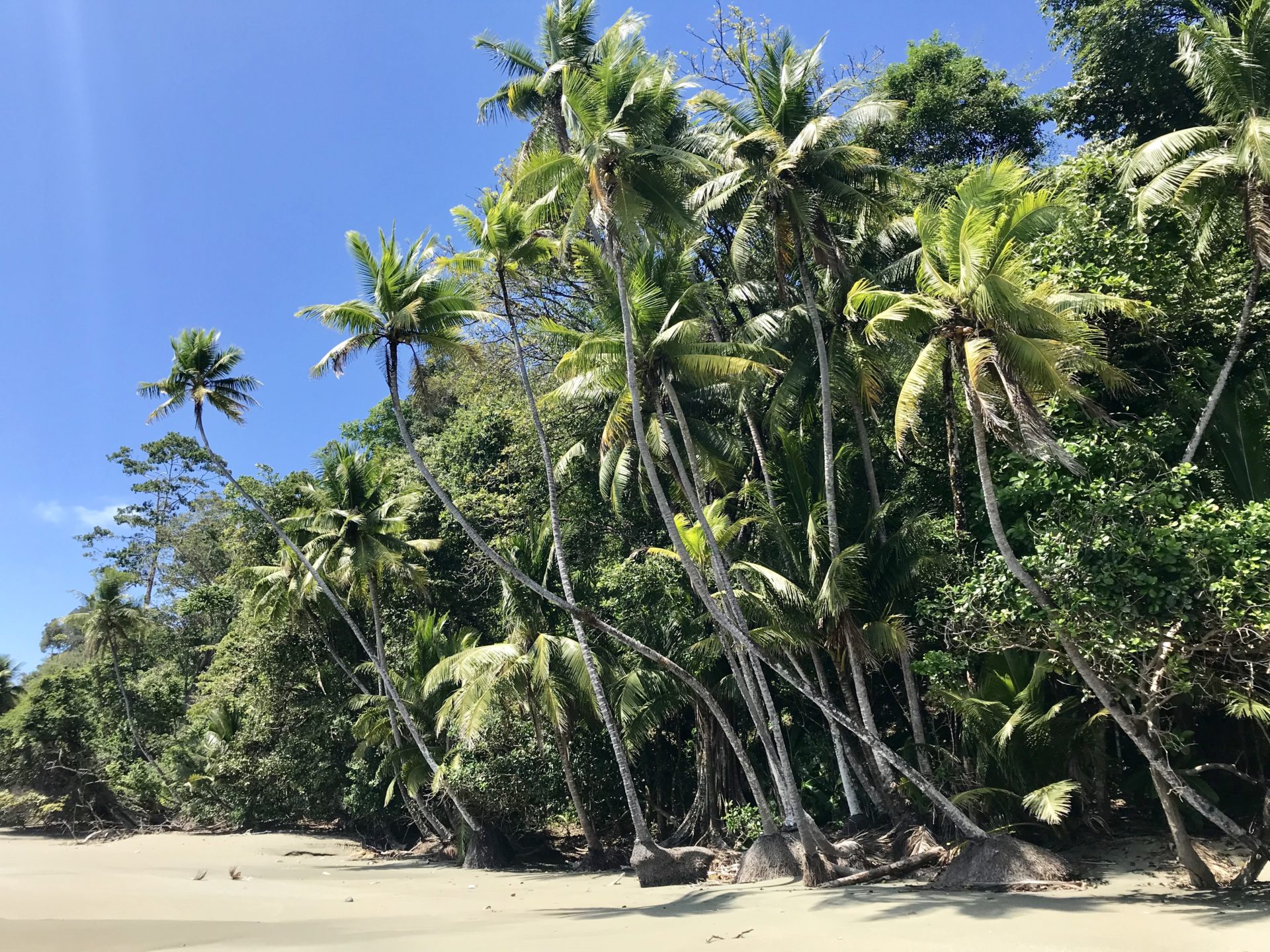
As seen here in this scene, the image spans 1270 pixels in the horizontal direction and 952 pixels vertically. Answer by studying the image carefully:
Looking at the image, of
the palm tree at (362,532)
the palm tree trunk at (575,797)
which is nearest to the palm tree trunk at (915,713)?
the palm tree trunk at (575,797)

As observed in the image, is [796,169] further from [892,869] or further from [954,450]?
[892,869]

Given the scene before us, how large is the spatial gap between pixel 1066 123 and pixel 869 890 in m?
18.3

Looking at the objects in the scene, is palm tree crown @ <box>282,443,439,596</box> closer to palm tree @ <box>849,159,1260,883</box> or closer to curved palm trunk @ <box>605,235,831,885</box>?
curved palm trunk @ <box>605,235,831,885</box>

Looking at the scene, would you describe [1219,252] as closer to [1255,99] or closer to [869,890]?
[1255,99]

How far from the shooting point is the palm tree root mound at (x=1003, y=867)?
10.4 metres

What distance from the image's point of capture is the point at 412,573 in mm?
20406

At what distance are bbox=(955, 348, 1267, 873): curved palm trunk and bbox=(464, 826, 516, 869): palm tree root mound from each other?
13.4 metres

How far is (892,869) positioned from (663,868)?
3755 mm

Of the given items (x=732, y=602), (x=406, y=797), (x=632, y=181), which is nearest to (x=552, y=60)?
(x=632, y=181)

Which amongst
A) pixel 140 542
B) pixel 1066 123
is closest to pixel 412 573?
pixel 1066 123

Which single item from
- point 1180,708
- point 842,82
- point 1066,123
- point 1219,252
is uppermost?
point 1066,123

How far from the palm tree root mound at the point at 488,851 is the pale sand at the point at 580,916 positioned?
1.46m

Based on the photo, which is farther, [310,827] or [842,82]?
[310,827]

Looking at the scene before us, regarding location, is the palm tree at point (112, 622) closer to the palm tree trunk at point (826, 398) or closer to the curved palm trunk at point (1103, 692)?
the palm tree trunk at point (826, 398)
